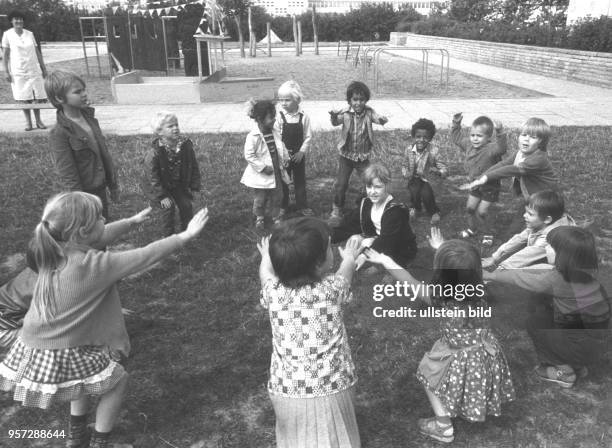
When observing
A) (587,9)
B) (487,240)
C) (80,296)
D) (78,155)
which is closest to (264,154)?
(78,155)

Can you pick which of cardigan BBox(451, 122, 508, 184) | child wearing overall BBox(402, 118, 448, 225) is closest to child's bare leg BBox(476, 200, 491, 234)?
cardigan BBox(451, 122, 508, 184)

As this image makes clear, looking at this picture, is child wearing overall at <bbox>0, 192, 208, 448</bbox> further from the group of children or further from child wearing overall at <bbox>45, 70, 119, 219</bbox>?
child wearing overall at <bbox>45, 70, 119, 219</bbox>

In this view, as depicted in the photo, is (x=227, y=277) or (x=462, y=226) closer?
(x=227, y=277)

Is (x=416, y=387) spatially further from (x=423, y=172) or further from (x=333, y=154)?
(x=333, y=154)

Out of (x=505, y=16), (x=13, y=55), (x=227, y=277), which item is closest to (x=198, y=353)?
(x=227, y=277)

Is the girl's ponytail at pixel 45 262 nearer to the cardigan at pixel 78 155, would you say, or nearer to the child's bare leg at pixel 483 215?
the cardigan at pixel 78 155

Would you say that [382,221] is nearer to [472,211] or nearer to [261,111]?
[472,211]

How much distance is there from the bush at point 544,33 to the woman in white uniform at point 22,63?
14125mm

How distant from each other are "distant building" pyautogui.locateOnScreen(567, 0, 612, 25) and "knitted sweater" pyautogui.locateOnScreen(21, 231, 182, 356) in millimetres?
21241

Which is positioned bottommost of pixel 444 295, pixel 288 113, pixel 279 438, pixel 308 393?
pixel 279 438

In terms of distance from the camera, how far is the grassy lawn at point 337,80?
1338 cm

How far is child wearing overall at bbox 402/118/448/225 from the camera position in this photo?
509cm

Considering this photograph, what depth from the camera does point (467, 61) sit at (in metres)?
23.1

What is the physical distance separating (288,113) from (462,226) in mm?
1953
